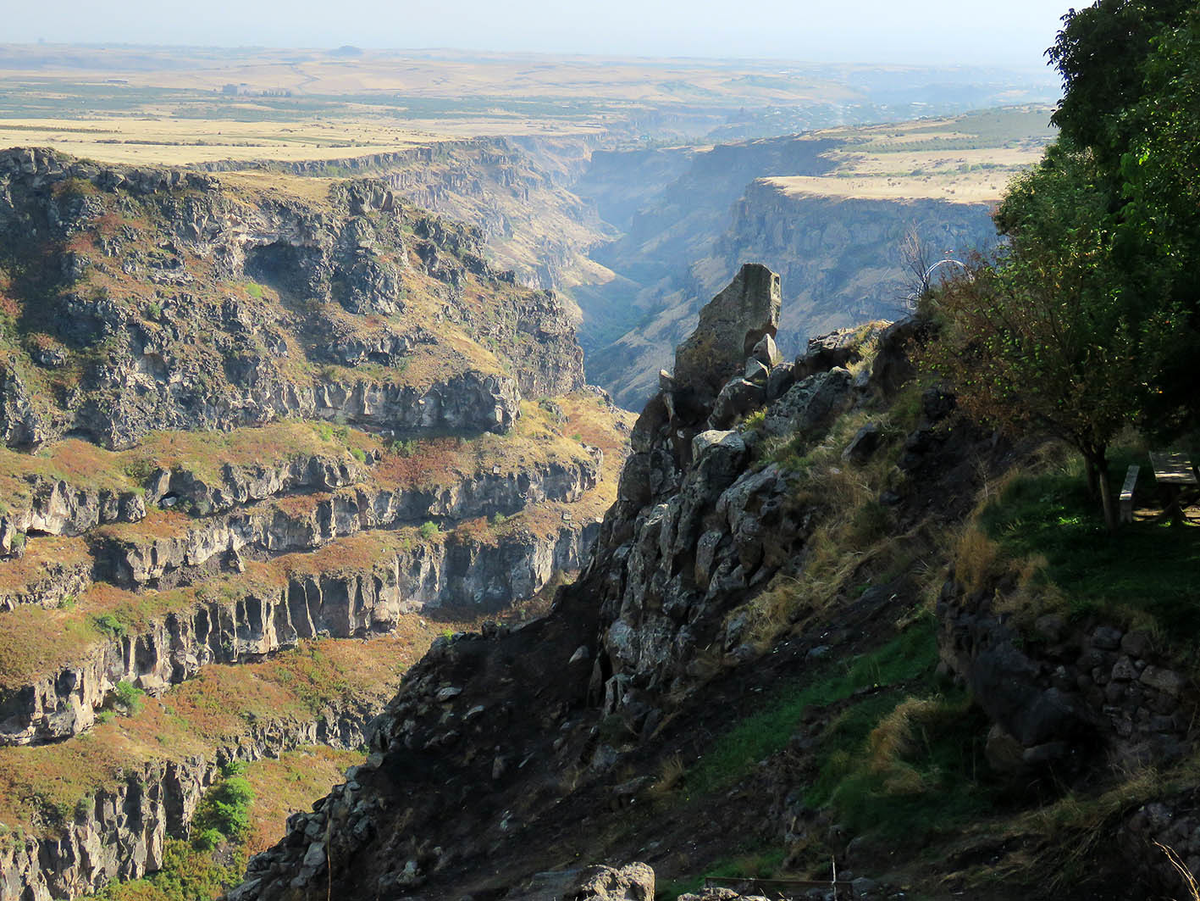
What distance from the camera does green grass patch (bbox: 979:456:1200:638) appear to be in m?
12.0

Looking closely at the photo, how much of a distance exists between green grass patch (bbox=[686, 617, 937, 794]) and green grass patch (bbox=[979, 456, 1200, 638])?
216 centimetres

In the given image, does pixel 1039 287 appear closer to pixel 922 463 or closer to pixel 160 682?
pixel 922 463

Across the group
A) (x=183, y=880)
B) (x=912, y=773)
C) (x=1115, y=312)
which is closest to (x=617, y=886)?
(x=912, y=773)

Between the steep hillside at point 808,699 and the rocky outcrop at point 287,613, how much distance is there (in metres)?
76.5

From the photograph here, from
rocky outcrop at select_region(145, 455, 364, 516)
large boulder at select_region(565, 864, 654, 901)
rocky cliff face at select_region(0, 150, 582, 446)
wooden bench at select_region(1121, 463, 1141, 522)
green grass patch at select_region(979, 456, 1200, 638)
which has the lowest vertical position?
rocky outcrop at select_region(145, 455, 364, 516)

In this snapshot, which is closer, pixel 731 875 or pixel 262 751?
pixel 731 875

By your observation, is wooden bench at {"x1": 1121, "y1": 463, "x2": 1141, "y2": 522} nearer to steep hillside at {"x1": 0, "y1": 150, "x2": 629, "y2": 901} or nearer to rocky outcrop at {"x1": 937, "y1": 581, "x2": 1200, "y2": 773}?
rocky outcrop at {"x1": 937, "y1": 581, "x2": 1200, "y2": 773}

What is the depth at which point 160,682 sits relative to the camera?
10962cm

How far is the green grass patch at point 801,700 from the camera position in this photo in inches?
A: 624

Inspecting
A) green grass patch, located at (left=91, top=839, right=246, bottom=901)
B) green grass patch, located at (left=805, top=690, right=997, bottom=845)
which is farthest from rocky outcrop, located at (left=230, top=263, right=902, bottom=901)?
green grass patch, located at (left=91, top=839, right=246, bottom=901)

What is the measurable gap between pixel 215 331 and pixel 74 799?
73248 millimetres

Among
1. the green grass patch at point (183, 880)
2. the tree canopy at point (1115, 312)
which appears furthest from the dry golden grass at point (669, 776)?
the green grass patch at point (183, 880)

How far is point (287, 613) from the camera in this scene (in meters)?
126

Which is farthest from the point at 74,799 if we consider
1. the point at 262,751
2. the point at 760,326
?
the point at 760,326
